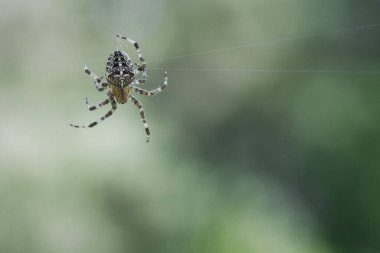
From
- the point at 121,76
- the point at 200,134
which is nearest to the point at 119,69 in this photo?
the point at 121,76

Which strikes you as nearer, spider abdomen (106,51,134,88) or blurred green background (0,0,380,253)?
spider abdomen (106,51,134,88)

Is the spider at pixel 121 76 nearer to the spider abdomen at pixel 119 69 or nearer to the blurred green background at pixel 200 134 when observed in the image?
the spider abdomen at pixel 119 69

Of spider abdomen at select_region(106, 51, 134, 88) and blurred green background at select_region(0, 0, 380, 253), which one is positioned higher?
blurred green background at select_region(0, 0, 380, 253)

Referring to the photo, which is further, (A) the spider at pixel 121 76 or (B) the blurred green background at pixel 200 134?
(B) the blurred green background at pixel 200 134

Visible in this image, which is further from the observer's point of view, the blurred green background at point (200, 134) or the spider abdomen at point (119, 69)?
the blurred green background at point (200, 134)

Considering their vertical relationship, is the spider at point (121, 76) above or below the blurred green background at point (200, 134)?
below

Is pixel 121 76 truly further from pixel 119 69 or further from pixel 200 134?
pixel 200 134

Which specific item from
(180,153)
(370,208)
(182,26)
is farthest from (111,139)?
(370,208)

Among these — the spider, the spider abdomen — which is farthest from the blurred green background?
the spider abdomen

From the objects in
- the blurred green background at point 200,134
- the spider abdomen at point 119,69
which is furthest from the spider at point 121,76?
the blurred green background at point 200,134

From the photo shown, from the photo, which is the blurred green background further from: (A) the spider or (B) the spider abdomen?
(B) the spider abdomen
